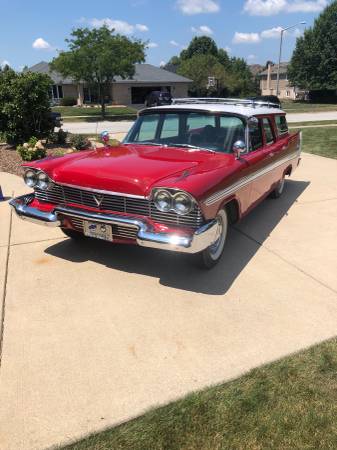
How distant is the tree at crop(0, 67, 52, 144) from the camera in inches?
415

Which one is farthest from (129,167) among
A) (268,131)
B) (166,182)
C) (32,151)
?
(32,151)

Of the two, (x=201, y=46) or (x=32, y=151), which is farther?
(x=201, y=46)

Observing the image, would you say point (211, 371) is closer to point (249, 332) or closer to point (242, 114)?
point (249, 332)

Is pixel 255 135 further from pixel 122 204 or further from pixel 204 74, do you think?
pixel 204 74

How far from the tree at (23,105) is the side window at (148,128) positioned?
21.7 feet

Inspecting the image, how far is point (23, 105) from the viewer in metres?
10.6

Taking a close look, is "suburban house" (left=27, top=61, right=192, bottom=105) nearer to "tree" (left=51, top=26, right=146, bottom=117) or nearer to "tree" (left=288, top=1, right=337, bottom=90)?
"tree" (left=288, top=1, right=337, bottom=90)

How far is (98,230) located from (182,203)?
0.92 meters

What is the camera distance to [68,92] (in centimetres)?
4456

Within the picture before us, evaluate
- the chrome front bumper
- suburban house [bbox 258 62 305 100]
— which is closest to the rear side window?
the chrome front bumper

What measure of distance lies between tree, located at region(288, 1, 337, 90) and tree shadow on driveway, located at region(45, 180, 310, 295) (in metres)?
47.9

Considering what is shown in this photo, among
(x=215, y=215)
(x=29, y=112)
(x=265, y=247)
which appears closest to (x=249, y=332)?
(x=215, y=215)

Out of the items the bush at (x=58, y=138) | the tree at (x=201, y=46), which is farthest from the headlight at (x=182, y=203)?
the tree at (x=201, y=46)

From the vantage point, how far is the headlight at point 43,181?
166 inches
